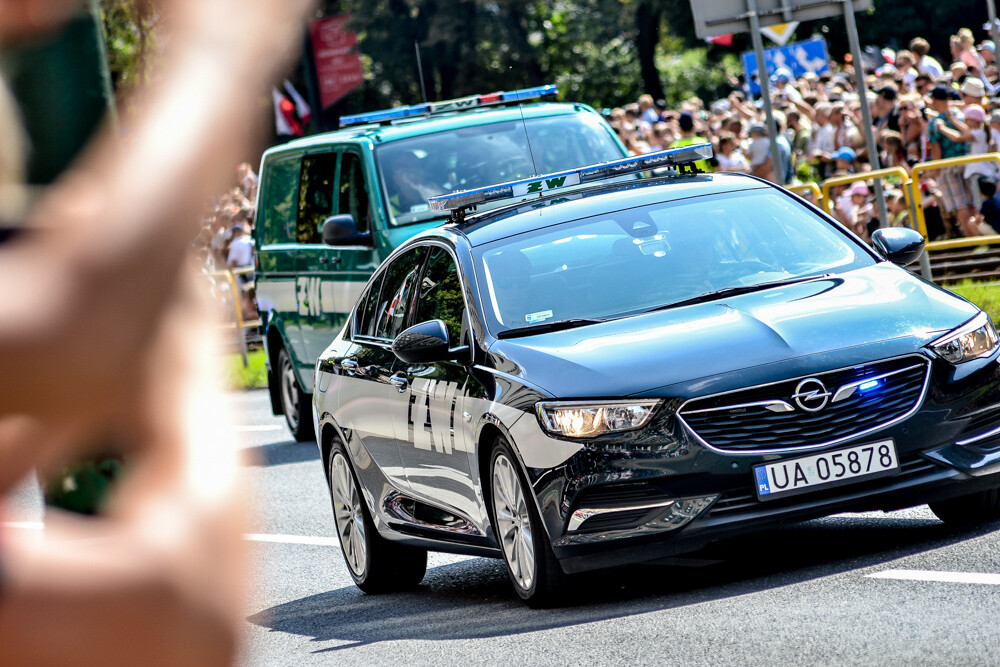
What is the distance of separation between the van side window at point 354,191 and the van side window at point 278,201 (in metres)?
1.10

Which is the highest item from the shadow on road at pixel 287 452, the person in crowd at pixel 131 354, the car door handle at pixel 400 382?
the person in crowd at pixel 131 354

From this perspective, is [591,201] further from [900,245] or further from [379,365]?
[900,245]

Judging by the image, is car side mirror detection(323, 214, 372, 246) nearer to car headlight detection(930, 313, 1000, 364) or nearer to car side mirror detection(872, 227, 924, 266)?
car side mirror detection(872, 227, 924, 266)

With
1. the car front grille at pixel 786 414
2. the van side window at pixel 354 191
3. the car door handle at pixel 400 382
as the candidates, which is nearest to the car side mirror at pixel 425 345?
the car door handle at pixel 400 382

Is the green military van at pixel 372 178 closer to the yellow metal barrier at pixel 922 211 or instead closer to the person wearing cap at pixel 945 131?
the yellow metal barrier at pixel 922 211

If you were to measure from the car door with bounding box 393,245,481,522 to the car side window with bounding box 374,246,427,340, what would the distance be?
0.16 meters

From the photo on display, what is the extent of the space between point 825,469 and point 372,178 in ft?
23.2

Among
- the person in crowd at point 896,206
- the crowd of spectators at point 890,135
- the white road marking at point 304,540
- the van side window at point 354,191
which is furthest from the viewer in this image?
the person in crowd at point 896,206

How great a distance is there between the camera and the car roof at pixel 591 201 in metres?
8.41

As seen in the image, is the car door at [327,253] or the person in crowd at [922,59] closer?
the car door at [327,253]

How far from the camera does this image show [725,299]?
25.1ft

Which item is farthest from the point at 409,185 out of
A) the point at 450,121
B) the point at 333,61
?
the point at 333,61

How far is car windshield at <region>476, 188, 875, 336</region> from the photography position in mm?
7812

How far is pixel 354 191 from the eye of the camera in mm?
13672
